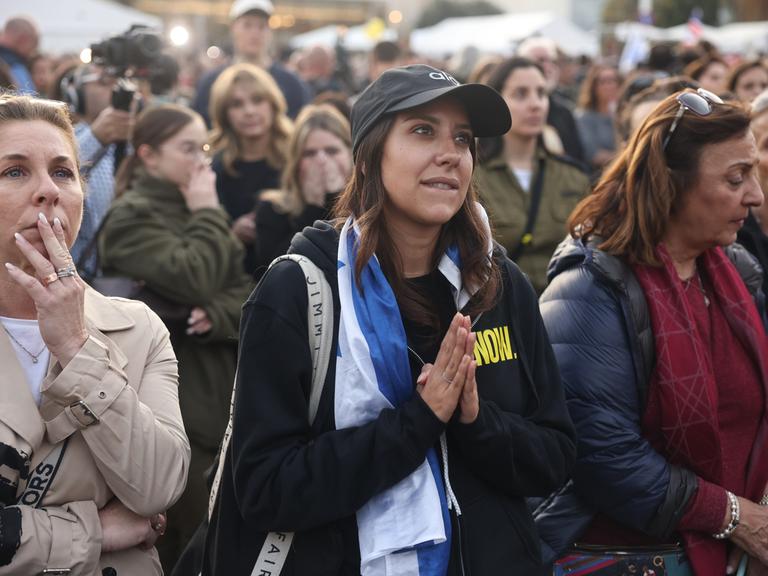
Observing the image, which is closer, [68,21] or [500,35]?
[68,21]

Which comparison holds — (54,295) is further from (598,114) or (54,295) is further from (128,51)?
(598,114)

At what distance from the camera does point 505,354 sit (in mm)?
2650

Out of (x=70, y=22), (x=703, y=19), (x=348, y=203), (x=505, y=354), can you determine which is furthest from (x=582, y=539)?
(x=703, y=19)

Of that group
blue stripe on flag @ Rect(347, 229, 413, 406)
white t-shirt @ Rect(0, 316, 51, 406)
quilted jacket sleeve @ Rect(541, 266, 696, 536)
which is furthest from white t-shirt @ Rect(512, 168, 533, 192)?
white t-shirt @ Rect(0, 316, 51, 406)

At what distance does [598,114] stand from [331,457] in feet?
28.1

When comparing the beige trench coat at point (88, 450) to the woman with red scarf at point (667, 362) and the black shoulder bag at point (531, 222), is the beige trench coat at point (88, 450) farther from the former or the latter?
the black shoulder bag at point (531, 222)

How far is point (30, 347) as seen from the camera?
2527 millimetres

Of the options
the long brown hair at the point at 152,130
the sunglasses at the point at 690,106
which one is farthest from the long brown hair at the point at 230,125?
the sunglasses at the point at 690,106

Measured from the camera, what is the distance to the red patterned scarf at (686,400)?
300 cm

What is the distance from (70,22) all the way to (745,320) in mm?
19271

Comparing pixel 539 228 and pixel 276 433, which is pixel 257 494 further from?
pixel 539 228

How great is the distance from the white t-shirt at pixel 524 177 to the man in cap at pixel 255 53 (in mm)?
3289

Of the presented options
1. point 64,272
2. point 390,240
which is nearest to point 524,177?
point 390,240

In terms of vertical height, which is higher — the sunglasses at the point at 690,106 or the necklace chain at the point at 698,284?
the sunglasses at the point at 690,106
